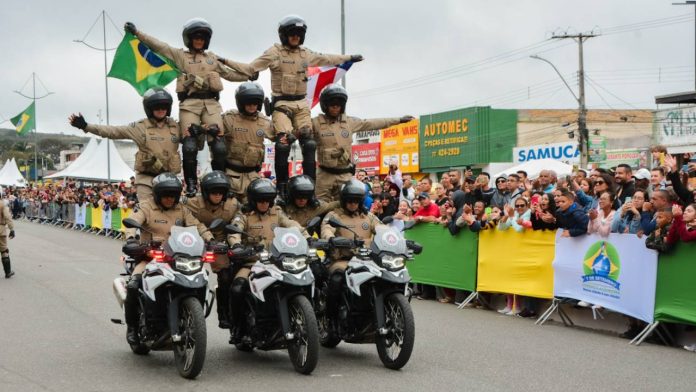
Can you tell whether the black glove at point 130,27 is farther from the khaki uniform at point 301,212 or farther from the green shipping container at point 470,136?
the green shipping container at point 470,136

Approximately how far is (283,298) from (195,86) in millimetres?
3681

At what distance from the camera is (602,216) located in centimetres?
1227

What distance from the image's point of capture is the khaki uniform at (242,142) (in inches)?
453

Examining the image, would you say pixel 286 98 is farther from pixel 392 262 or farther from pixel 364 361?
pixel 364 361

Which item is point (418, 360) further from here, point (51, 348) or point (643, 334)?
point (51, 348)

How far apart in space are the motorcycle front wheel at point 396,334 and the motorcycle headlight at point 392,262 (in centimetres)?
27

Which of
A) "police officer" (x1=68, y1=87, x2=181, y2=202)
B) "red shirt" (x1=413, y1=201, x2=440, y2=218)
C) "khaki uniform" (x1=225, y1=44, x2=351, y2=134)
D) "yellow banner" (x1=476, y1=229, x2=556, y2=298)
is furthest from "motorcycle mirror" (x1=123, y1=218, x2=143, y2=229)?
"red shirt" (x1=413, y1=201, x2=440, y2=218)

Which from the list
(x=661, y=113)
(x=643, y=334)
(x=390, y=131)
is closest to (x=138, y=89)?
(x=643, y=334)

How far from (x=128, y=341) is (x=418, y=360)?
3.08m

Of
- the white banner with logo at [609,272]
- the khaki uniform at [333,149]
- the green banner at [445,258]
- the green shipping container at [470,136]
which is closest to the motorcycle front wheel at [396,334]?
the khaki uniform at [333,149]

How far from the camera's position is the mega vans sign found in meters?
42.7

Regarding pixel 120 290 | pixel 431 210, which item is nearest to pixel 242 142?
pixel 120 290

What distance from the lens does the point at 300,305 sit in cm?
873

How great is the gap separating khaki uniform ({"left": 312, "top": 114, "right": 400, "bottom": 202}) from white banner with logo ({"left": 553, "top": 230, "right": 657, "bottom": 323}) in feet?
10.5
